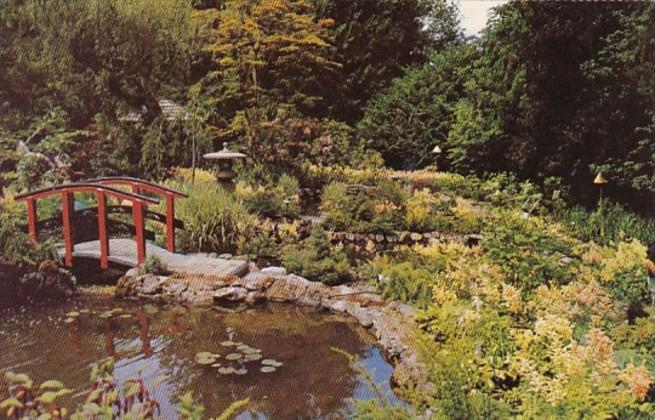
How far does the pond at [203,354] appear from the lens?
3.25 meters

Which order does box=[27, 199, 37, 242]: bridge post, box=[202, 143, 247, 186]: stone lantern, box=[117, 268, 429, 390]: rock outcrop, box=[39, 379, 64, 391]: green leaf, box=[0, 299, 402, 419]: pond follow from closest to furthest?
box=[39, 379, 64, 391]: green leaf → box=[0, 299, 402, 419]: pond → box=[27, 199, 37, 242]: bridge post → box=[117, 268, 429, 390]: rock outcrop → box=[202, 143, 247, 186]: stone lantern

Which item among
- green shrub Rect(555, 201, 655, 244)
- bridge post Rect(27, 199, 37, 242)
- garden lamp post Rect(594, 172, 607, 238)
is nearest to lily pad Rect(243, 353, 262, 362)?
bridge post Rect(27, 199, 37, 242)

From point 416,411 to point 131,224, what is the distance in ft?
6.58

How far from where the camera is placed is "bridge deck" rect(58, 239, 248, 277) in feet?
12.0

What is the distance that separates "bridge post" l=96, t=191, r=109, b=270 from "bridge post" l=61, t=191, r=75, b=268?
0.15 meters

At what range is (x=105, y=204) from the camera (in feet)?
11.8

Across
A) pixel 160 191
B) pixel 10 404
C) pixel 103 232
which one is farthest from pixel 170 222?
pixel 10 404

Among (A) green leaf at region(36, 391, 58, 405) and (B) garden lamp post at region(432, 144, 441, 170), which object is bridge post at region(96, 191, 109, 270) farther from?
(B) garden lamp post at region(432, 144, 441, 170)

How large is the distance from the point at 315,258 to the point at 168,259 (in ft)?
3.15

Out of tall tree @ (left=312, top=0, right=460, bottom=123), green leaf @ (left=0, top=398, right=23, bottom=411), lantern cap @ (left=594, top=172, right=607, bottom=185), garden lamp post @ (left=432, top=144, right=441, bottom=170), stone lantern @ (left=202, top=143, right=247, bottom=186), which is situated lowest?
green leaf @ (left=0, top=398, right=23, bottom=411)

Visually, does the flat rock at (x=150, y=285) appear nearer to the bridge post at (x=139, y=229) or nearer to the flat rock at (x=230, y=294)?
the bridge post at (x=139, y=229)

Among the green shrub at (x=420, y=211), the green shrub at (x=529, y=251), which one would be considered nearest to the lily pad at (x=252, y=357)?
the green shrub at (x=420, y=211)

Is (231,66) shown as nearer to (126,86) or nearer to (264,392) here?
(126,86)

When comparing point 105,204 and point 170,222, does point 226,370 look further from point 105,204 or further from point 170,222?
point 105,204
